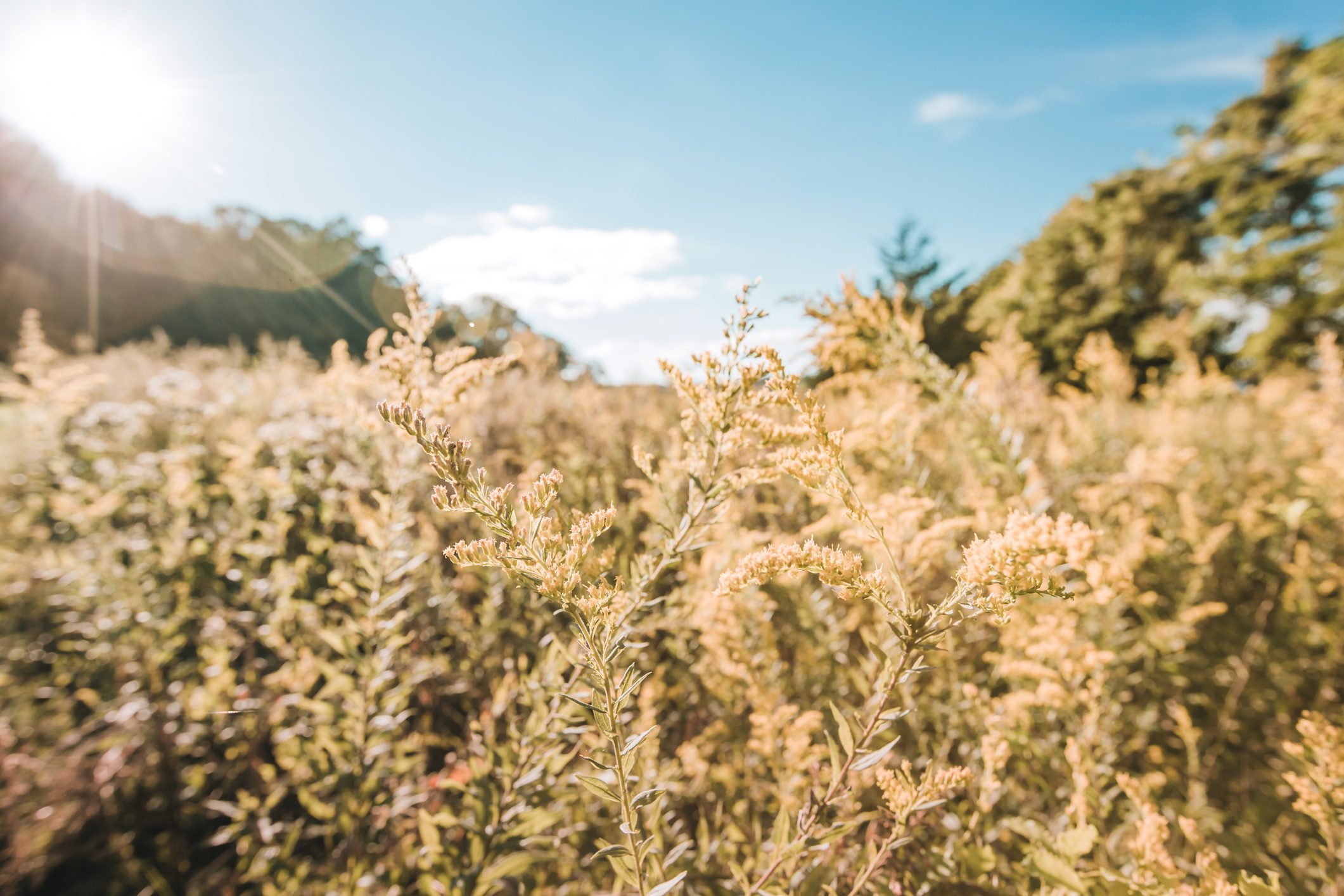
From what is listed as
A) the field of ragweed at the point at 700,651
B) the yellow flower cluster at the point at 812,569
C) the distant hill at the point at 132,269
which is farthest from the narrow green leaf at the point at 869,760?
the distant hill at the point at 132,269

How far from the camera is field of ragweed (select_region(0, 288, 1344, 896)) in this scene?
0.88m

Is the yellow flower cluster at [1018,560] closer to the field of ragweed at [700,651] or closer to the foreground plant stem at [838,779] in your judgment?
the field of ragweed at [700,651]

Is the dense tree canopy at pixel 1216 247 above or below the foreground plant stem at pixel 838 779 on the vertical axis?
above

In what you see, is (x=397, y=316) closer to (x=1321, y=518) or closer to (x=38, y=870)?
(x=38, y=870)

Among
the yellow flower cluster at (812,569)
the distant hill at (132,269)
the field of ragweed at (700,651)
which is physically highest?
the distant hill at (132,269)

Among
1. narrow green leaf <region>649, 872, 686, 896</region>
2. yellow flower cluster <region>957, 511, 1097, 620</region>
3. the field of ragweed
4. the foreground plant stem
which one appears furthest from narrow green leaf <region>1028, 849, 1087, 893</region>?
narrow green leaf <region>649, 872, 686, 896</region>

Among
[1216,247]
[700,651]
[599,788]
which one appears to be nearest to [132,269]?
[700,651]

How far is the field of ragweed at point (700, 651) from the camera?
880 mm

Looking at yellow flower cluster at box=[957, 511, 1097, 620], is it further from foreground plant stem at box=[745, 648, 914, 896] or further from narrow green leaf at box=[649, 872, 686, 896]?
narrow green leaf at box=[649, 872, 686, 896]

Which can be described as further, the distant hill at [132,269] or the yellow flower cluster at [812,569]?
the distant hill at [132,269]

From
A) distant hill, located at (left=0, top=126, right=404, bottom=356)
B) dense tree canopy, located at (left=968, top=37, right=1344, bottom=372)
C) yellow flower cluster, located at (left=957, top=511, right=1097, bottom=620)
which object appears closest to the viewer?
yellow flower cluster, located at (left=957, top=511, right=1097, bottom=620)

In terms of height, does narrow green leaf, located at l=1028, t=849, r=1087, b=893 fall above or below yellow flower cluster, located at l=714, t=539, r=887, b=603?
below

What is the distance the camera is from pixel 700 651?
6.99ft

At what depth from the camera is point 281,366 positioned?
7613 mm
